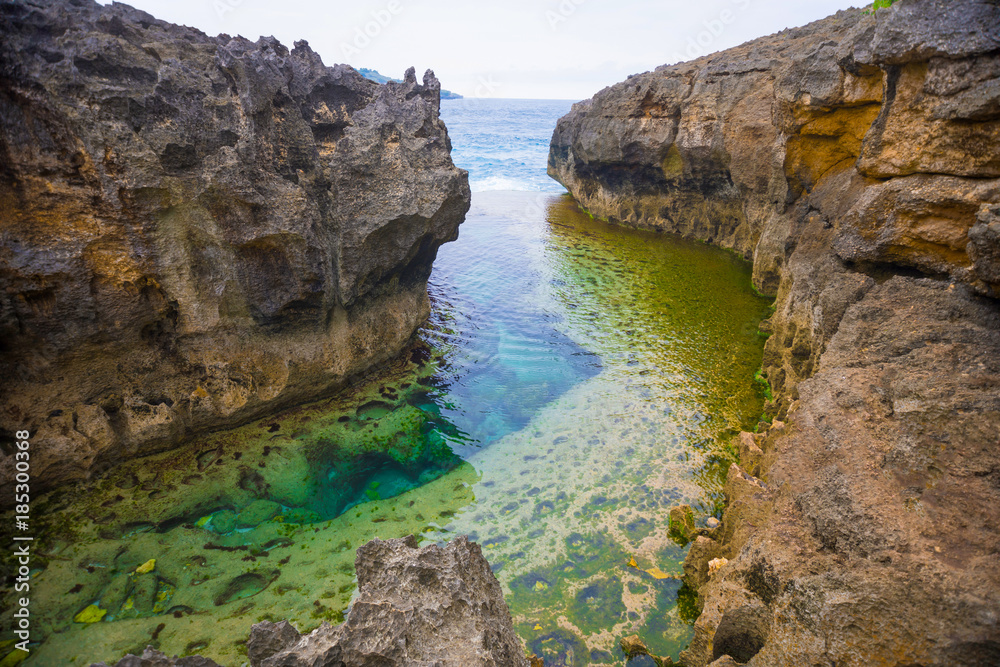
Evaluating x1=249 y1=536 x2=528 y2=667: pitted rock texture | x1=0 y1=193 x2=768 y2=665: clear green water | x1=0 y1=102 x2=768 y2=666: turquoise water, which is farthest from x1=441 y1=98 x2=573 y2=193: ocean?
x1=249 y1=536 x2=528 y2=667: pitted rock texture

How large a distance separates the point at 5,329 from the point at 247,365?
92.7 inches

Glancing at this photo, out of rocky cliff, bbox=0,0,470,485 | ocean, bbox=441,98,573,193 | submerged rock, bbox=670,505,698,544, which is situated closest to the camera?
rocky cliff, bbox=0,0,470,485

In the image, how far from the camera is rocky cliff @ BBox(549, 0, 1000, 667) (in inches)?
111

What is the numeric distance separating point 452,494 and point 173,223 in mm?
4583

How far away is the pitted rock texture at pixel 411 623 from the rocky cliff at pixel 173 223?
4357mm

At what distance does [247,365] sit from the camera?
685 centimetres

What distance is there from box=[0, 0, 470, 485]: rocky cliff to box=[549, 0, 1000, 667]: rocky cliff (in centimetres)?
555

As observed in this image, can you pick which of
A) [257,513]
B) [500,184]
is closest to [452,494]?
[257,513]

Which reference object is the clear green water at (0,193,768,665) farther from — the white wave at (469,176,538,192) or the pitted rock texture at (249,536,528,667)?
the white wave at (469,176,538,192)

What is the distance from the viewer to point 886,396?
12.7ft

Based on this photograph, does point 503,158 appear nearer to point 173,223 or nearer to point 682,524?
point 173,223

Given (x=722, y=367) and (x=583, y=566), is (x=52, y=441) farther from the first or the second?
(x=722, y=367)

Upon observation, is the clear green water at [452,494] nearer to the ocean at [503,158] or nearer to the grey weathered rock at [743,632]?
the grey weathered rock at [743,632]

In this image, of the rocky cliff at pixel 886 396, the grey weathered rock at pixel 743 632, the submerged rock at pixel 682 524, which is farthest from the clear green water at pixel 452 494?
the grey weathered rock at pixel 743 632
